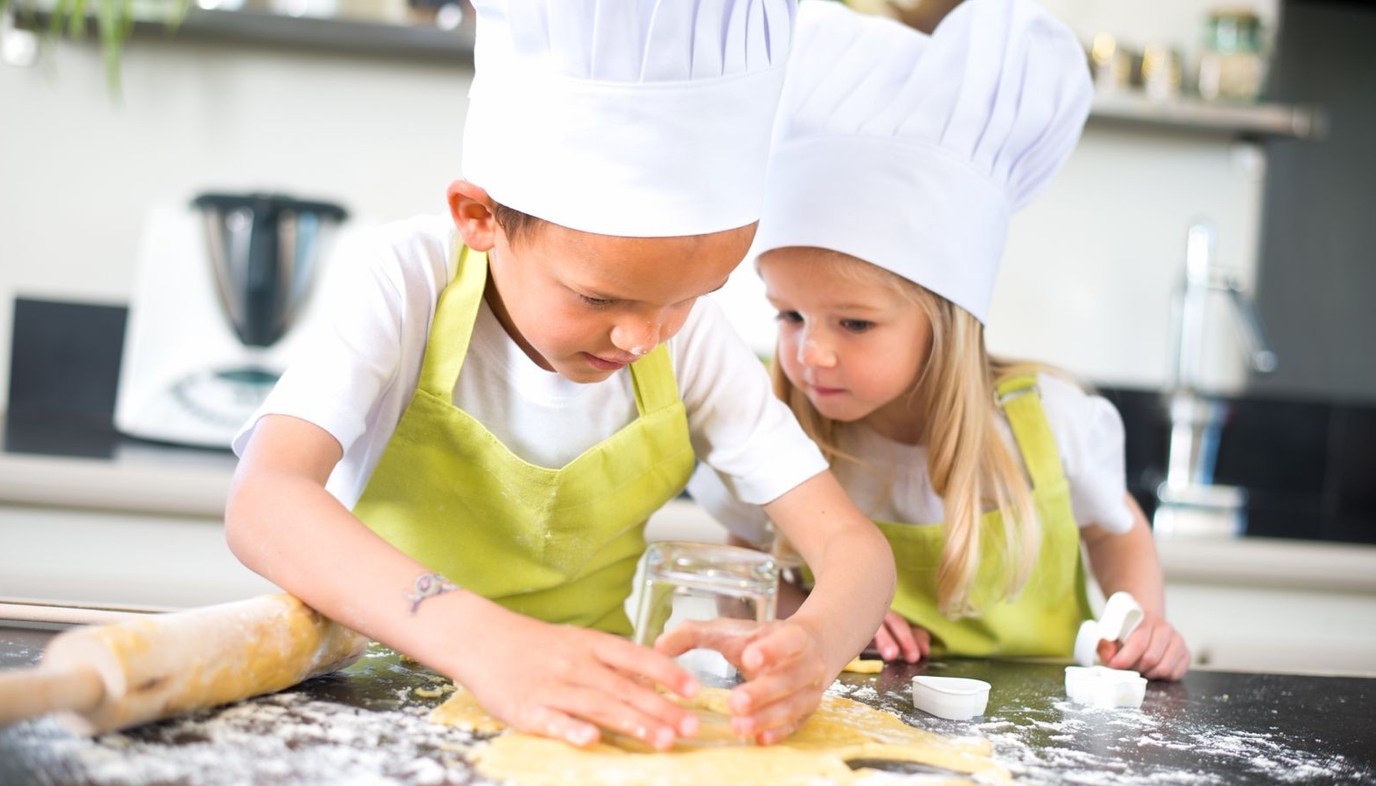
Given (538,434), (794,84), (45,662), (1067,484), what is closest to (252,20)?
(794,84)

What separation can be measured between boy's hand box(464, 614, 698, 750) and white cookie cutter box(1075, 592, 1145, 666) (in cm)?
54

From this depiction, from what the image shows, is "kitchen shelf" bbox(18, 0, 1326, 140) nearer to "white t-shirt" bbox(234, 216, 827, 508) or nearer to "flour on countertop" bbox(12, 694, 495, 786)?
"white t-shirt" bbox(234, 216, 827, 508)

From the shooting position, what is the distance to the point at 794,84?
4.08 ft

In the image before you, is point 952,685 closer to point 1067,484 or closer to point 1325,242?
point 1067,484

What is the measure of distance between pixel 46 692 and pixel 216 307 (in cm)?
→ 138

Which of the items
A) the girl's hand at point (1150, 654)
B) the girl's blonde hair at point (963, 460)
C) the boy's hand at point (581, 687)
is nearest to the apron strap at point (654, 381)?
the girl's blonde hair at point (963, 460)

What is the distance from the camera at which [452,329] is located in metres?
0.98

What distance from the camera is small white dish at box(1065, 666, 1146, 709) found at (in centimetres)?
94

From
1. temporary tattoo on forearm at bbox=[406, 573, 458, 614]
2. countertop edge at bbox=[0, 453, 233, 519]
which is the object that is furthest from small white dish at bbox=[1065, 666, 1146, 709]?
countertop edge at bbox=[0, 453, 233, 519]

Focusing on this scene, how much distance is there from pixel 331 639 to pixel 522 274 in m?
0.27

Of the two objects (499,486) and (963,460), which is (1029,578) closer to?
(963,460)

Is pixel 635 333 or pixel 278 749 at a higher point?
pixel 635 333

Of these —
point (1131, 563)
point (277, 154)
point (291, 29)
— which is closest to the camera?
point (1131, 563)

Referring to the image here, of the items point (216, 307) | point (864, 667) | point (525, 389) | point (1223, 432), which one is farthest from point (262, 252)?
point (1223, 432)
